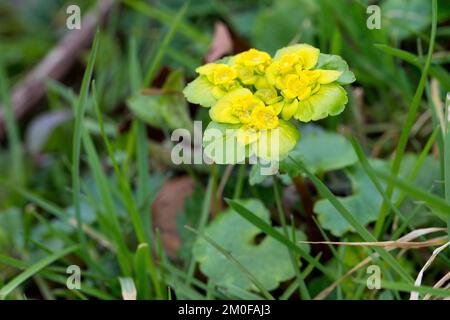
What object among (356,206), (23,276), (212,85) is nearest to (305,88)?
(212,85)

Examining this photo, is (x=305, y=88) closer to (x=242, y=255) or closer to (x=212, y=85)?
(x=212, y=85)

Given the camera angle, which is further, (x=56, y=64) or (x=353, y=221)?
(x=56, y=64)

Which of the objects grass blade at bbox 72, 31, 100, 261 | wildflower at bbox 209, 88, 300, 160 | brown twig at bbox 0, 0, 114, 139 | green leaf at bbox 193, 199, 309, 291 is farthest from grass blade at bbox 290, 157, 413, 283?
brown twig at bbox 0, 0, 114, 139

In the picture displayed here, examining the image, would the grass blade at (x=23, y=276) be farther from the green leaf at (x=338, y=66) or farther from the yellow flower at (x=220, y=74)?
the green leaf at (x=338, y=66)

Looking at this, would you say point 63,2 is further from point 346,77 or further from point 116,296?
point 346,77

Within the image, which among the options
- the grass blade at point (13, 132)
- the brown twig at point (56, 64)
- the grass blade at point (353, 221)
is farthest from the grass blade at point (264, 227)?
the brown twig at point (56, 64)
